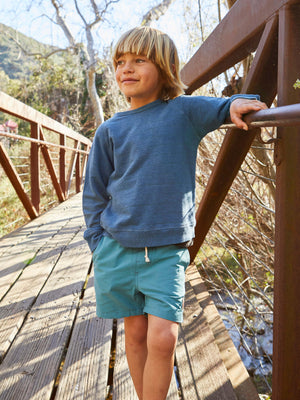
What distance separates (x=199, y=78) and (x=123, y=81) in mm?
545

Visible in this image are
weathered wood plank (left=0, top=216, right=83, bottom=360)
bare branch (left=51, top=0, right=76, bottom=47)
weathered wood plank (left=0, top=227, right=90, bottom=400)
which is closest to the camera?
weathered wood plank (left=0, top=227, right=90, bottom=400)

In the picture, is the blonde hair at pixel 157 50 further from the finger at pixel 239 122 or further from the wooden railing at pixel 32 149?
the wooden railing at pixel 32 149

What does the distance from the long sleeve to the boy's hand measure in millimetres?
426

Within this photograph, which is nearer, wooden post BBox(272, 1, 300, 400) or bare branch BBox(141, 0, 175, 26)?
wooden post BBox(272, 1, 300, 400)

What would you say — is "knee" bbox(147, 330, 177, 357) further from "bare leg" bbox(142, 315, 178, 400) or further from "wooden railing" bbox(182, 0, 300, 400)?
"wooden railing" bbox(182, 0, 300, 400)

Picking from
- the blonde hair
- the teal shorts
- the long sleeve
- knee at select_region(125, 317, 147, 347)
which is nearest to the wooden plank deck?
knee at select_region(125, 317, 147, 347)

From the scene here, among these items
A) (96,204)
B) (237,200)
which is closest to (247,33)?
(96,204)

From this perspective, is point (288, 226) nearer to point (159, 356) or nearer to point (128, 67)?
point (159, 356)

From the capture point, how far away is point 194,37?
279 centimetres

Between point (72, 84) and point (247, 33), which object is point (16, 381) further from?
point (72, 84)

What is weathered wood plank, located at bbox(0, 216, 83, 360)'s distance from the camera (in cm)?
156

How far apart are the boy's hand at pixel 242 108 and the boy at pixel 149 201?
2 centimetres

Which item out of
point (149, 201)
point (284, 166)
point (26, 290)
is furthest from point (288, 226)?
point (26, 290)

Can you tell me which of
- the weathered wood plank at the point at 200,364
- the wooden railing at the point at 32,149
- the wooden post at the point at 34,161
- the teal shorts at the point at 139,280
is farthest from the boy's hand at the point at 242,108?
the wooden post at the point at 34,161
